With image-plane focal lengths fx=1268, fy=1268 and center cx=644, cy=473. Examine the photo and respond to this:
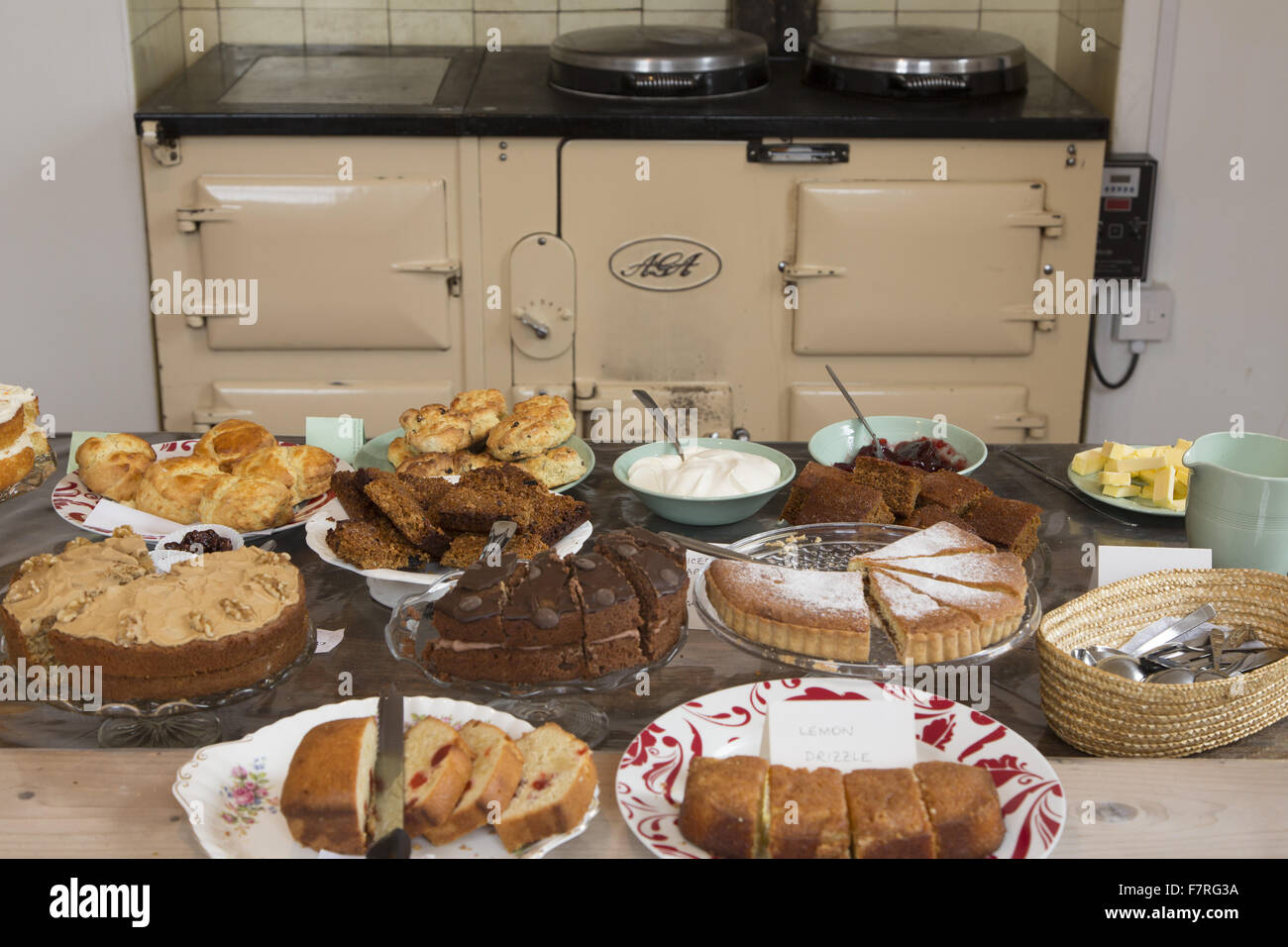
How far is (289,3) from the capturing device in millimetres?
3822

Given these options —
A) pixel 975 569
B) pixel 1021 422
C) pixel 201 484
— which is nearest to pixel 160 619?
pixel 201 484

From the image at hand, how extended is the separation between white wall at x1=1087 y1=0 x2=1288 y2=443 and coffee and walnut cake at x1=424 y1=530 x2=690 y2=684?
8.18 ft

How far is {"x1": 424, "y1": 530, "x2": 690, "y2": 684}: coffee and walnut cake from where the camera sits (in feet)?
4.43

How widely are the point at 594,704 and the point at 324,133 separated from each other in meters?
2.19

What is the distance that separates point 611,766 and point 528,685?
16 cm

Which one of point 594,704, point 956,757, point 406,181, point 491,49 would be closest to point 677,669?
point 594,704

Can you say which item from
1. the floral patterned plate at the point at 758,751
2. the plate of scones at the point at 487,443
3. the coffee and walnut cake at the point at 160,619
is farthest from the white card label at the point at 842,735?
the plate of scones at the point at 487,443

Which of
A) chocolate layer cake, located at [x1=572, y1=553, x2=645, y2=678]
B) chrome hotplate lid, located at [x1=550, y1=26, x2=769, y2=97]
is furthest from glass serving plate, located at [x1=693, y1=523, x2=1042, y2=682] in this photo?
chrome hotplate lid, located at [x1=550, y1=26, x2=769, y2=97]

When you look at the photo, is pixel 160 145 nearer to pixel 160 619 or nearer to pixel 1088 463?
pixel 160 619

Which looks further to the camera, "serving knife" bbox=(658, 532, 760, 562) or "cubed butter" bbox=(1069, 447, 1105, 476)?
"cubed butter" bbox=(1069, 447, 1105, 476)

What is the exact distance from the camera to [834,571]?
162 cm

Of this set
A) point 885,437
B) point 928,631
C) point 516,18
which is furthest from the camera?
point 516,18

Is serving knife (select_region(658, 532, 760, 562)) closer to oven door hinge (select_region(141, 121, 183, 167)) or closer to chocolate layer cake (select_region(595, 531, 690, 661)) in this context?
chocolate layer cake (select_region(595, 531, 690, 661))

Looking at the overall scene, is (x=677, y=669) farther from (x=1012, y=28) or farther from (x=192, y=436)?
(x=1012, y=28)
